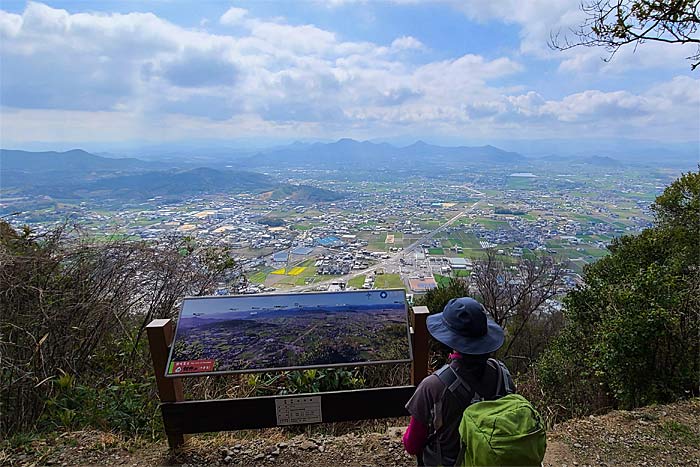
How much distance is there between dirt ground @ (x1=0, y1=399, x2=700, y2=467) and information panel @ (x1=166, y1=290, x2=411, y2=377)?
0.89m

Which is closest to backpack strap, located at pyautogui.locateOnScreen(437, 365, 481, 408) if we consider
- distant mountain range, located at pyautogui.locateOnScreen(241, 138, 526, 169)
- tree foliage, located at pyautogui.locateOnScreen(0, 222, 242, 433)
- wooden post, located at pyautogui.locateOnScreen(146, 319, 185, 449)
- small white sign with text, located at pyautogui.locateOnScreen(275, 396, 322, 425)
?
small white sign with text, located at pyautogui.locateOnScreen(275, 396, 322, 425)

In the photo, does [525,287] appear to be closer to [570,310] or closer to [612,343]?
[570,310]

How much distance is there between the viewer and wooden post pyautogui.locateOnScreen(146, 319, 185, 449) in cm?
256

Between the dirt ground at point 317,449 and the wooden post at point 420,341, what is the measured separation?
2.55 feet

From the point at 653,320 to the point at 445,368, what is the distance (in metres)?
4.79

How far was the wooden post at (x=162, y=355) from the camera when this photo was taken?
2562mm

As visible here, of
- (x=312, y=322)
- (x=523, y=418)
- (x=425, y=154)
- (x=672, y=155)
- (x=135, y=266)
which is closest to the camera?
(x=523, y=418)

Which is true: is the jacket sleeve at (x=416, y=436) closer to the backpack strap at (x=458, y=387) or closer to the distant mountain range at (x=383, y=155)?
the backpack strap at (x=458, y=387)

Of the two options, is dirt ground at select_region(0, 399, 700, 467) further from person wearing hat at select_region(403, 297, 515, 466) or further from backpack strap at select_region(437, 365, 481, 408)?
backpack strap at select_region(437, 365, 481, 408)

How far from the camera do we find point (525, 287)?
40.4 ft

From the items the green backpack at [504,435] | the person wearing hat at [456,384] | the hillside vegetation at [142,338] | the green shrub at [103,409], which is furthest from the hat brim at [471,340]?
the green shrub at [103,409]

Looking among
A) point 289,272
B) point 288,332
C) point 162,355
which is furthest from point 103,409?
point 289,272

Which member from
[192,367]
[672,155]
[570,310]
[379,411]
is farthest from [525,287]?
[672,155]

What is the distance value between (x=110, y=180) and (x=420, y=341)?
58.5 ft
